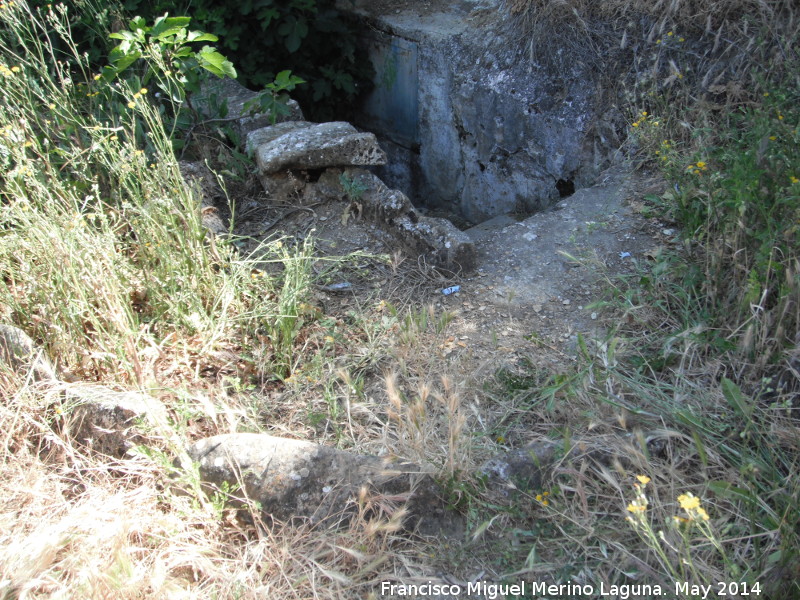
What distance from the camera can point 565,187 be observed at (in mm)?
4316

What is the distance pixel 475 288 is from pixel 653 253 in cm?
81

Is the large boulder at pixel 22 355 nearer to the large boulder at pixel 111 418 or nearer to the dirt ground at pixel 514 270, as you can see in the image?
the large boulder at pixel 111 418

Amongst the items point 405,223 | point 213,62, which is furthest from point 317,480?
point 213,62

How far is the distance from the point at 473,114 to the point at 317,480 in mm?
3355

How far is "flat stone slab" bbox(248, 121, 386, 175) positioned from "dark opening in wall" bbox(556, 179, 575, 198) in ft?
4.37

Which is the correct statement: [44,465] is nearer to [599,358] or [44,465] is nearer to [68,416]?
[68,416]

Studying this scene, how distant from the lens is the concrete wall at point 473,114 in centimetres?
419

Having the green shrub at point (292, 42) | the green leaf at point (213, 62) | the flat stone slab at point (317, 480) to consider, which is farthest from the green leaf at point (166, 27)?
the flat stone slab at point (317, 480)

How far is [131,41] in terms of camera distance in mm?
3305

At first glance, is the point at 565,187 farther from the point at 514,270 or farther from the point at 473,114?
the point at 514,270

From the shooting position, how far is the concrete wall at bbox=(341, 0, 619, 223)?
419 centimetres

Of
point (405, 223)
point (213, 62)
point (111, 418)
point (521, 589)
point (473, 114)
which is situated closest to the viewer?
point (521, 589)

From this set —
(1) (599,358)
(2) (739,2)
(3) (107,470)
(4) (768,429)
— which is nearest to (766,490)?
(4) (768,429)

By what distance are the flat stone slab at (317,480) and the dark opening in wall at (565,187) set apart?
2.78 metres
